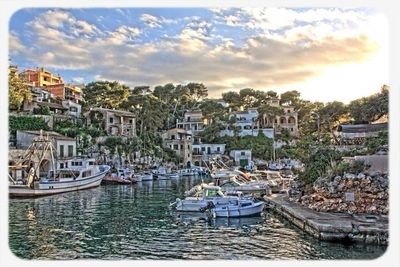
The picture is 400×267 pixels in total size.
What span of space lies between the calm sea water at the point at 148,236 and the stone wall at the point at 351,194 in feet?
1.42

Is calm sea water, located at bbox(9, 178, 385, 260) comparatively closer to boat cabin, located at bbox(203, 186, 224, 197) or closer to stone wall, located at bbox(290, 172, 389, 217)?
stone wall, located at bbox(290, 172, 389, 217)

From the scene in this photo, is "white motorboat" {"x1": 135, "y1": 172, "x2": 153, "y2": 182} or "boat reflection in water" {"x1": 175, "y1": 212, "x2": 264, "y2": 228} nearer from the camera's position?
"boat reflection in water" {"x1": 175, "y1": 212, "x2": 264, "y2": 228}

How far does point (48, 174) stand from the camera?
24.2 feet

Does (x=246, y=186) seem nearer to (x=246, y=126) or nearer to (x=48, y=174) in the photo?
(x=246, y=126)

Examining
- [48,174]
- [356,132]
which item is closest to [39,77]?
[48,174]

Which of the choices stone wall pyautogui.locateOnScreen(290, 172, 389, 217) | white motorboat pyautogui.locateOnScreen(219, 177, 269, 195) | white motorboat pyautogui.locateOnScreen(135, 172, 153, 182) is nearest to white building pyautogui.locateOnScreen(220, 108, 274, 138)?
stone wall pyautogui.locateOnScreen(290, 172, 389, 217)

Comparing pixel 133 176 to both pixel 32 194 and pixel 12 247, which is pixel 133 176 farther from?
pixel 12 247

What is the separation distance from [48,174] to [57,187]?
587mm

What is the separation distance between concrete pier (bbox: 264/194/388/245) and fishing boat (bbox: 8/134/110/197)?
3190mm

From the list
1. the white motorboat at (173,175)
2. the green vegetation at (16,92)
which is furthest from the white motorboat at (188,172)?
the green vegetation at (16,92)

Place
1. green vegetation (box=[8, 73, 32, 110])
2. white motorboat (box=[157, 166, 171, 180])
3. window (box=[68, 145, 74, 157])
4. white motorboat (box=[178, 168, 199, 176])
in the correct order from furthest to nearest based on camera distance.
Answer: white motorboat (box=[157, 166, 171, 180]) → white motorboat (box=[178, 168, 199, 176]) → window (box=[68, 145, 74, 157]) → green vegetation (box=[8, 73, 32, 110])

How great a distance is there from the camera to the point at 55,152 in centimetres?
643

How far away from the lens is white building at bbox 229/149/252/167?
21.3ft
